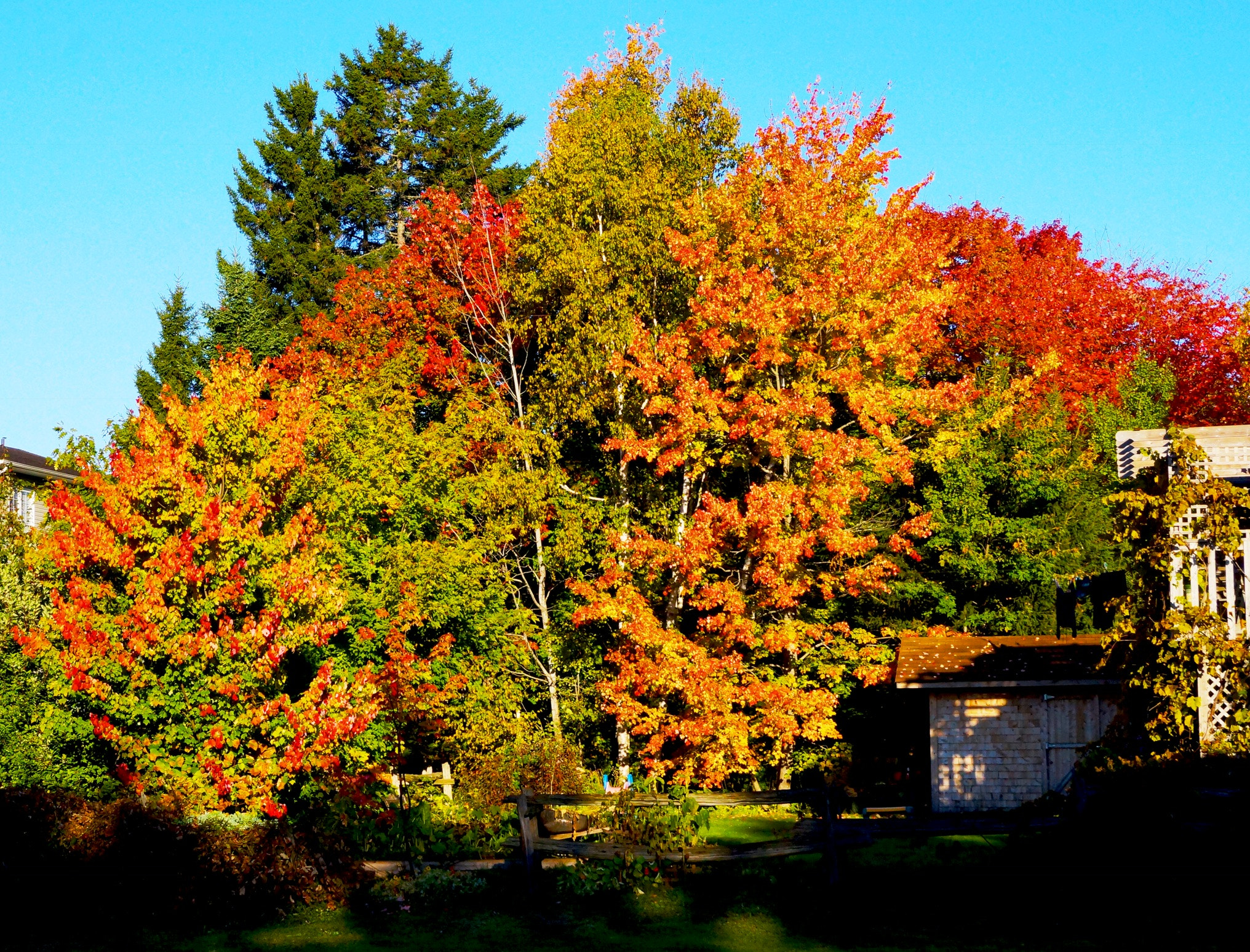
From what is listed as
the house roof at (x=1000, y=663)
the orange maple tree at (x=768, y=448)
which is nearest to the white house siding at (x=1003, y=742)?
the house roof at (x=1000, y=663)

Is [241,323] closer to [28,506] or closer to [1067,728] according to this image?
[28,506]

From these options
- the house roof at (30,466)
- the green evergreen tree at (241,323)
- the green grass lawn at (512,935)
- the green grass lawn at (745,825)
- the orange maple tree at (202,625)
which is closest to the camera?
the green grass lawn at (512,935)

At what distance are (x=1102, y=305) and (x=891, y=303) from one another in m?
22.3

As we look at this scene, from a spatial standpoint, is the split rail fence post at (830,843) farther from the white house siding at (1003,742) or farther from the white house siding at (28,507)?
the white house siding at (28,507)

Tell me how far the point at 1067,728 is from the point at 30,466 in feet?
105

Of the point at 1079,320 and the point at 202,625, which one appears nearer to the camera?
the point at 202,625

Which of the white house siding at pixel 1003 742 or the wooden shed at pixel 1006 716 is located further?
the white house siding at pixel 1003 742

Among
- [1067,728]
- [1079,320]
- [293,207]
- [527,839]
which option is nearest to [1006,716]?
[1067,728]

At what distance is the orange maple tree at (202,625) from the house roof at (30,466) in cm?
1779

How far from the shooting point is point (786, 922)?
1571 cm

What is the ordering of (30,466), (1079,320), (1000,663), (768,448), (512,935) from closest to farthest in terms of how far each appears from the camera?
(512,935) → (1000,663) → (768,448) → (30,466) → (1079,320)

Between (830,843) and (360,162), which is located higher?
(360,162)

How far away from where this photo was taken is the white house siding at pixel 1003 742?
26.2 m

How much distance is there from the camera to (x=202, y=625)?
21.4m
